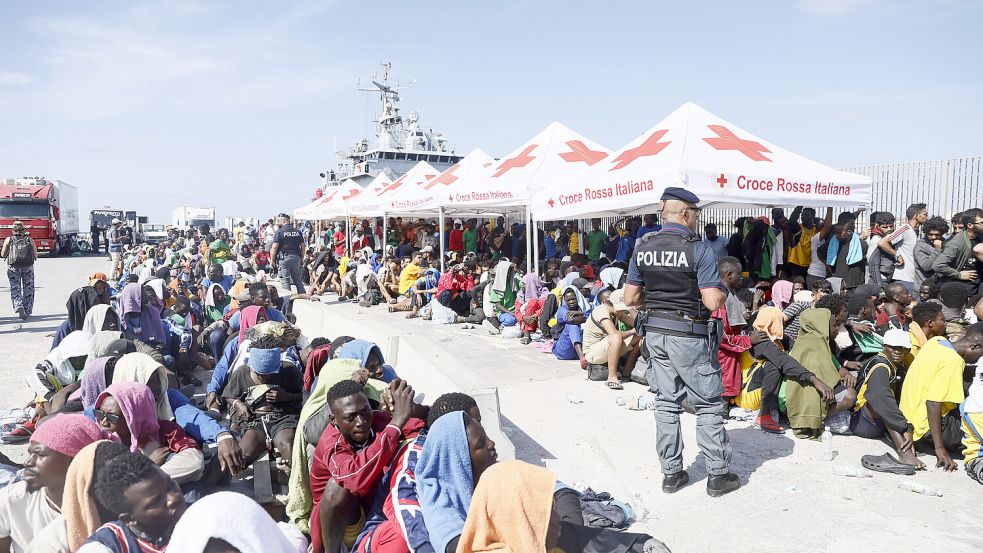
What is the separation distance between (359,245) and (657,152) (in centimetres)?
1454

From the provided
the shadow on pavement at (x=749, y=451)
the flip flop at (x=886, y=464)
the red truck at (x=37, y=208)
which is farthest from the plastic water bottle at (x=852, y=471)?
the red truck at (x=37, y=208)

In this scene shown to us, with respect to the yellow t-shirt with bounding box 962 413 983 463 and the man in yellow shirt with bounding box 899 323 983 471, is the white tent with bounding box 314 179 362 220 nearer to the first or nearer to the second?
the man in yellow shirt with bounding box 899 323 983 471

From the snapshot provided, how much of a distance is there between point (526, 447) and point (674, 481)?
1155 mm

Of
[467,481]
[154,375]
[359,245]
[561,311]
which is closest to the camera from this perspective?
[467,481]

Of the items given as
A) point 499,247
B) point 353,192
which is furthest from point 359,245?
point 499,247

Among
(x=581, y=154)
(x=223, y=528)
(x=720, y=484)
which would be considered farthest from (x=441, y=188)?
(x=223, y=528)

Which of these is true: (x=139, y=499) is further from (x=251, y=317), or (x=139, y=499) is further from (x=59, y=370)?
(x=251, y=317)

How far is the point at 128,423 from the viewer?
3.45m

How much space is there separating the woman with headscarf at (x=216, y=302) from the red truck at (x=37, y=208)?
22.0 meters

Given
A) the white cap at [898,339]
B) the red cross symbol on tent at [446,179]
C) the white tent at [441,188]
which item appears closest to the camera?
→ the white cap at [898,339]

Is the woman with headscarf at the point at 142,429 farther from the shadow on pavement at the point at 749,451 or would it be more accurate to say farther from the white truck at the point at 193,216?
the white truck at the point at 193,216

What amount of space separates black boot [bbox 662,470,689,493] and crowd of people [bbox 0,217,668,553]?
1.54 feet

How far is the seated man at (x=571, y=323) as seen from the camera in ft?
24.7

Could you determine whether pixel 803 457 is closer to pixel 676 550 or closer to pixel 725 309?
pixel 725 309
